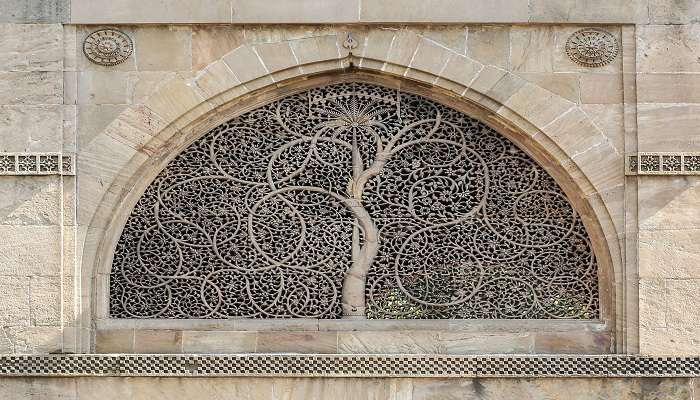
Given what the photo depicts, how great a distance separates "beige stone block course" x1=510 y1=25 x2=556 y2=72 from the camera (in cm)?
753

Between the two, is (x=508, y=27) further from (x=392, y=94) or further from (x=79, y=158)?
(x=79, y=158)

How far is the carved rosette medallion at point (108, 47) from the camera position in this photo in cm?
750

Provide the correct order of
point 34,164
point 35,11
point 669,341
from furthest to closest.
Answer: point 35,11, point 34,164, point 669,341

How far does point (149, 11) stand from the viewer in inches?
296

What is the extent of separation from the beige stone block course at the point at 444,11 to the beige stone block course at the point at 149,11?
0.95 m

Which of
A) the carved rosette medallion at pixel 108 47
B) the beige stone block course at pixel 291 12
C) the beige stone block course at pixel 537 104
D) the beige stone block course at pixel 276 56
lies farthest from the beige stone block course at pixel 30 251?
the beige stone block course at pixel 537 104

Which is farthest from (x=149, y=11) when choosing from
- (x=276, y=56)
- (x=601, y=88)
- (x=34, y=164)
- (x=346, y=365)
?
(x=601, y=88)

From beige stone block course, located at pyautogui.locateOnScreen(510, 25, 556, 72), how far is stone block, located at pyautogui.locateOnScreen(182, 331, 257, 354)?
2.46 meters

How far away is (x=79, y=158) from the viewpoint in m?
7.46

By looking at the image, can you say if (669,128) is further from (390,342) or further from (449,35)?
(390,342)

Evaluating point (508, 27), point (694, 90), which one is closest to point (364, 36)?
point (508, 27)

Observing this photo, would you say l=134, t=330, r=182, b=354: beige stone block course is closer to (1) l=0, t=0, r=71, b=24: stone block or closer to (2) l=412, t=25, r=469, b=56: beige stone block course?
(1) l=0, t=0, r=71, b=24: stone block

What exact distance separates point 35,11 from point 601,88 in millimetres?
3693

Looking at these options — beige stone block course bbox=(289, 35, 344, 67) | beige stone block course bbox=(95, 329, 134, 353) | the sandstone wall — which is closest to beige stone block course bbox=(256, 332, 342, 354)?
beige stone block course bbox=(95, 329, 134, 353)
